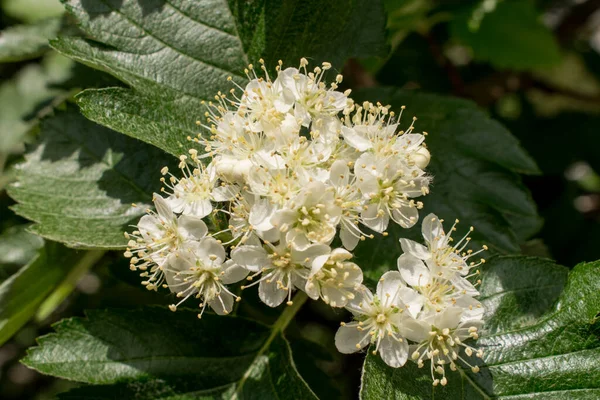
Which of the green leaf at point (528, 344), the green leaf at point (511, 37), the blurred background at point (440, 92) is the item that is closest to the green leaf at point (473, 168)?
the green leaf at point (528, 344)

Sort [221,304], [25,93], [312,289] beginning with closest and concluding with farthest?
[312,289] → [221,304] → [25,93]

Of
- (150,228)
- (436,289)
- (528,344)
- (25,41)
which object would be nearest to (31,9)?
(25,41)

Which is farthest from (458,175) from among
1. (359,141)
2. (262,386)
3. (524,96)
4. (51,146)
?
(524,96)

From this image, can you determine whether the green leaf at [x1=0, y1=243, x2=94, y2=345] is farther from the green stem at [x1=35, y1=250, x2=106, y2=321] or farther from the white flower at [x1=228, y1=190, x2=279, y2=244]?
the white flower at [x1=228, y1=190, x2=279, y2=244]

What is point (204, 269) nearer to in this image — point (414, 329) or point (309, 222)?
point (309, 222)

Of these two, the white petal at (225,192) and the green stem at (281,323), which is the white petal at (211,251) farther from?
the green stem at (281,323)
